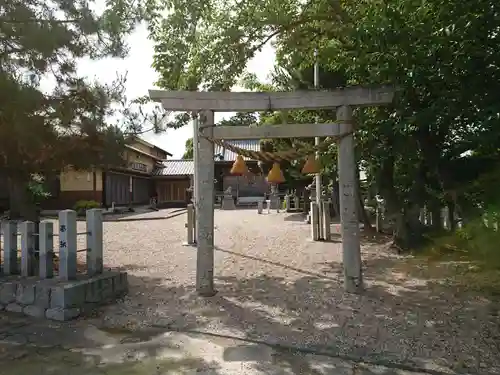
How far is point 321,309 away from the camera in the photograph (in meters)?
5.95

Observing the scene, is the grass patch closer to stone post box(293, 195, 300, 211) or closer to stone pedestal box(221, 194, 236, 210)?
stone post box(293, 195, 300, 211)

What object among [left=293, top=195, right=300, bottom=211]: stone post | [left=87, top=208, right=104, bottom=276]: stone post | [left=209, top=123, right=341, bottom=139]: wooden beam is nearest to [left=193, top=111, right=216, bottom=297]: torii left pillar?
[left=209, top=123, right=341, bottom=139]: wooden beam

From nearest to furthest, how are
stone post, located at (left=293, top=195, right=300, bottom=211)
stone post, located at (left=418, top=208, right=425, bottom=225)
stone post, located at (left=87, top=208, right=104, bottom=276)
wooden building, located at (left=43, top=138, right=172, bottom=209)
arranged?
1. stone post, located at (left=87, top=208, right=104, bottom=276)
2. stone post, located at (left=418, top=208, right=425, bottom=225)
3. wooden building, located at (left=43, top=138, right=172, bottom=209)
4. stone post, located at (left=293, top=195, right=300, bottom=211)

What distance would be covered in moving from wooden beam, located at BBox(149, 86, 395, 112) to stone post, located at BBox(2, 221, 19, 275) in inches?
115

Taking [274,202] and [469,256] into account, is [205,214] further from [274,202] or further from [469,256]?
[274,202]

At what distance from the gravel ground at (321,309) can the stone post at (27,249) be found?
4.48ft

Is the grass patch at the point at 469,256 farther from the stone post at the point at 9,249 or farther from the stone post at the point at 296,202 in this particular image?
the stone post at the point at 296,202

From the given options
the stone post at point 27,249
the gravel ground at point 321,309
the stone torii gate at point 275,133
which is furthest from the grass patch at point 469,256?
the stone post at point 27,249

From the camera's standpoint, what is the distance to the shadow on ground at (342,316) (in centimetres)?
444

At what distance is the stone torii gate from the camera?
21.6 feet

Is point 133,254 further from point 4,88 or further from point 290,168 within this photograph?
point 290,168

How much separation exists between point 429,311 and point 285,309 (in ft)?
6.13

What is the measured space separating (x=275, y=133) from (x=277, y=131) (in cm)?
5

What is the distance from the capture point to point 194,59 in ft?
28.2
